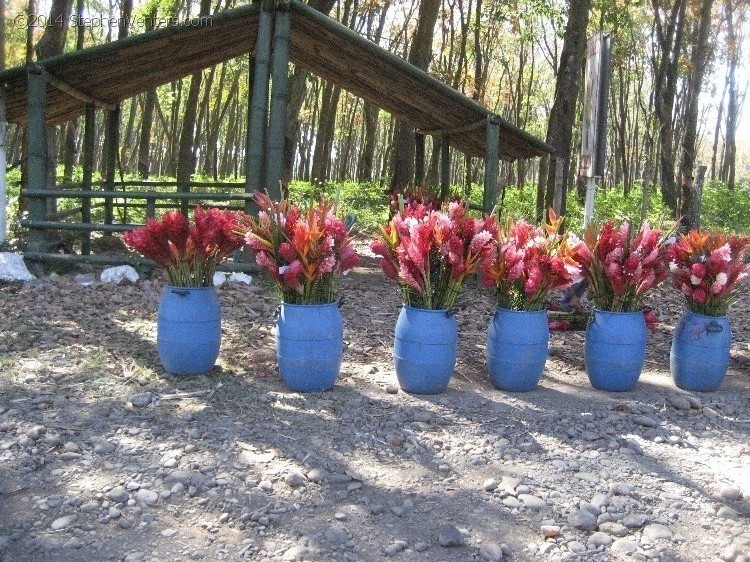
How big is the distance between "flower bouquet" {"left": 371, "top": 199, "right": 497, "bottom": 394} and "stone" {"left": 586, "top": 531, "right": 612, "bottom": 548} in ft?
6.64

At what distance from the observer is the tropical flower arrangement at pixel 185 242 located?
18.6 feet

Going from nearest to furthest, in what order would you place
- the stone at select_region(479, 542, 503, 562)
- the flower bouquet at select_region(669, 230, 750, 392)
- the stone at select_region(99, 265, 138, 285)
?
the stone at select_region(479, 542, 503, 562) < the flower bouquet at select_region(669, 230, 750, 392) < the stone at select_region(99, 265, 138, 285)

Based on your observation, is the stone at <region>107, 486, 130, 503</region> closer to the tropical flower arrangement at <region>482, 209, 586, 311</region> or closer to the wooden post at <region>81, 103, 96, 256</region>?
the tropical flower arrangement at <region>482, 209, 586, 311</region>

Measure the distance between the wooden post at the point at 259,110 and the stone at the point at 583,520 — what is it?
20.6ft

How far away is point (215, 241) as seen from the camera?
5.74m

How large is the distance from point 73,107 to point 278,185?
480cm

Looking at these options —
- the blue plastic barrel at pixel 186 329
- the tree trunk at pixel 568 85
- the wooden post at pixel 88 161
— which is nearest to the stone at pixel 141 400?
the blue plastic barrel at pixel 186 329

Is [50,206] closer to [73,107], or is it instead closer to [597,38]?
[73,107]

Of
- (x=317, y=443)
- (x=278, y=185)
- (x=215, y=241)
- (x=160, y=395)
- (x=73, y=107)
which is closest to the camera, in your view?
(x=317, y=443)

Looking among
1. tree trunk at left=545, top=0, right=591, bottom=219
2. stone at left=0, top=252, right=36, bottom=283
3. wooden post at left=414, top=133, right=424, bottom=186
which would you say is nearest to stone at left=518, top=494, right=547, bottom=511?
stone at left=0, top=252, right=36, bottom=283

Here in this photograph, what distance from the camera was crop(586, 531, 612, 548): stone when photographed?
360 centimetres

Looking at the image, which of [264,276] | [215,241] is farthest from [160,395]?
[264,276]

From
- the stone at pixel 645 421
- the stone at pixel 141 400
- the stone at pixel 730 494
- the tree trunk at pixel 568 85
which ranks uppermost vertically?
the tree trunk at pixel 568 85

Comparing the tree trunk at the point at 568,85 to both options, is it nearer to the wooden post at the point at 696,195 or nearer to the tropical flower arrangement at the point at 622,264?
the wooden post at the point at 696,195
